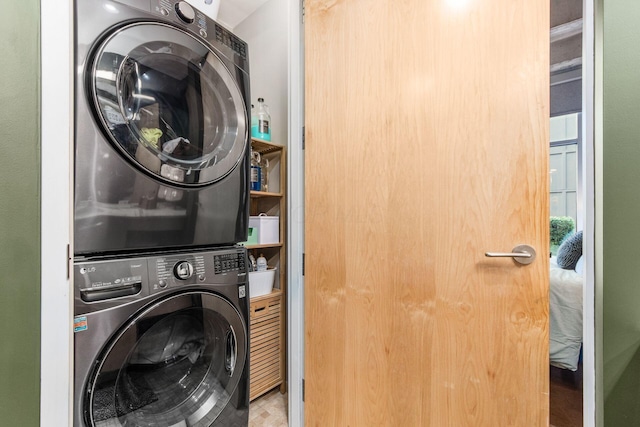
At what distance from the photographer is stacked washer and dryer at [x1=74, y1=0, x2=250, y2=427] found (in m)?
0.76

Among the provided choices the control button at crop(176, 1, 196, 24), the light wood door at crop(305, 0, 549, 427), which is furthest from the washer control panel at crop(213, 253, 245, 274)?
the control button at crop(176, 1, 196, 24)

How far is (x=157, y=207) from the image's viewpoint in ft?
2.94

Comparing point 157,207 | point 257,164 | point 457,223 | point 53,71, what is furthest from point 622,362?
point 257,164

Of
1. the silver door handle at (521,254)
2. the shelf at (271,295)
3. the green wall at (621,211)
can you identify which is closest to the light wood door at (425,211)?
the silver door handle at (521,254)

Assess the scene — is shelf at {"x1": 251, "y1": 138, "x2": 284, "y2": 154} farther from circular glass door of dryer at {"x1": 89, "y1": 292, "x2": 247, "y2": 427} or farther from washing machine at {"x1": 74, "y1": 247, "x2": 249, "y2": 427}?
circular glass door of dryer at {"x1": 89, "y1": 292, "x2": 247, "y2": 427}

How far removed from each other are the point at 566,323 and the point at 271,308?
146cm

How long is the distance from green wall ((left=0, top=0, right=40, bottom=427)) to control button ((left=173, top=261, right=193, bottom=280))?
33 centimetres

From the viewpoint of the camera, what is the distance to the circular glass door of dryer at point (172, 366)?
0.80m

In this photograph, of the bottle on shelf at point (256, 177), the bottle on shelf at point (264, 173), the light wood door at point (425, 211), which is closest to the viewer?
the light wood door at point (425, 211)

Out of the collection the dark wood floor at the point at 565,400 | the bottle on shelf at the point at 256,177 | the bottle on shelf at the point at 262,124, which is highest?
the bottle on shelf at the point at 262,124

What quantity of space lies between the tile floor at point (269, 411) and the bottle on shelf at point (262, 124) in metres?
1.70

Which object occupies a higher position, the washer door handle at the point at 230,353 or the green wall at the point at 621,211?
the green wall at the point at 621,211

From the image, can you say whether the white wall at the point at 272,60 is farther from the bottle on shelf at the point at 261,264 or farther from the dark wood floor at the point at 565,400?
the dark wood floor at the point at 565,400

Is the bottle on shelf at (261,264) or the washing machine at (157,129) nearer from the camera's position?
the washing machine at (157,129)
